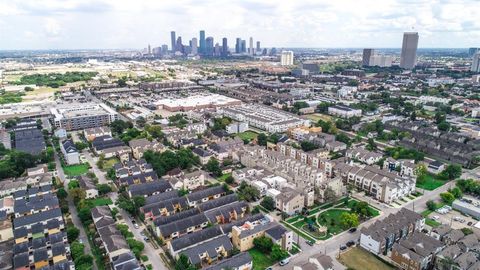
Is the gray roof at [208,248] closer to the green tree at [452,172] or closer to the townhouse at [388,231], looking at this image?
the townhouse at [388,231]

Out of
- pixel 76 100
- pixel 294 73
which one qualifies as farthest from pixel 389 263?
pixel 294 73

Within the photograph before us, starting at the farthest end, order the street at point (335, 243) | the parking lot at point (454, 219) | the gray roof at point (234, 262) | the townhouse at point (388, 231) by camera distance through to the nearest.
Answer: the parking lot at point (454, 219) → the townhouse at point (388, 231) → the street at point (335, 243) → the gray roof at point (234, 262)

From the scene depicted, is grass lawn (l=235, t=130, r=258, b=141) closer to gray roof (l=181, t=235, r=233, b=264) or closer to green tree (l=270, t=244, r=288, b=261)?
gray roof (l=181, t=235, r=233, b=264)

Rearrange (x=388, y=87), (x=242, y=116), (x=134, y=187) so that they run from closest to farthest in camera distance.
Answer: (x=134, y=187) < (x=242, y=116) < (x=388, y=87)

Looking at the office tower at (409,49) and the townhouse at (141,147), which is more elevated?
the office tower at (409,49)

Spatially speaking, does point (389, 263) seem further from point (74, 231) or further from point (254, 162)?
point (74, 231)

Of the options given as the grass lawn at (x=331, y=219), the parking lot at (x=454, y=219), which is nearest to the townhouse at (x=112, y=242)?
the grass lawn at (x=331, y=219)

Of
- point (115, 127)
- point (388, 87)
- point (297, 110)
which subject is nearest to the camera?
point (115, 127)
